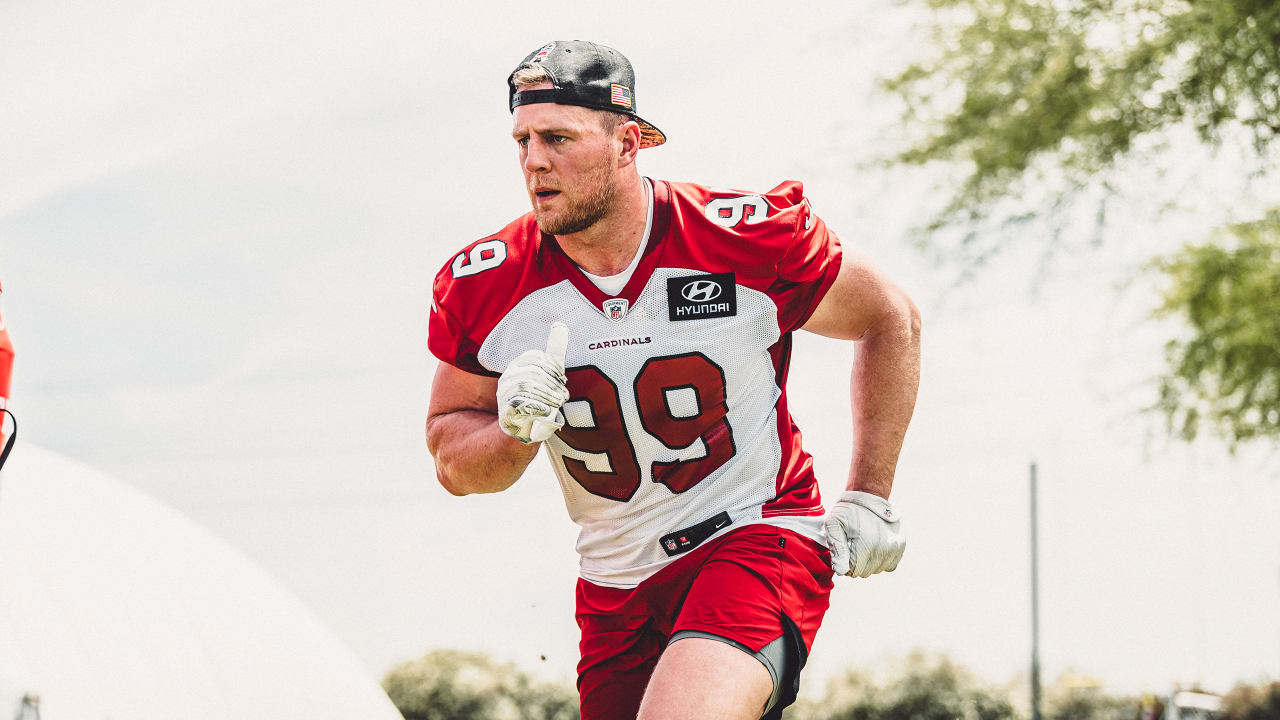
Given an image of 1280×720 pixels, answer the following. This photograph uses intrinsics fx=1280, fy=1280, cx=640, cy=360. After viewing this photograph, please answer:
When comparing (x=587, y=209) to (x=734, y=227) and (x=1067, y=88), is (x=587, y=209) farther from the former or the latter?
(x=1067, y=88)

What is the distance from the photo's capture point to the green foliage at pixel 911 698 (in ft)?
80.3

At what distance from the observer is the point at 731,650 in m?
3.38

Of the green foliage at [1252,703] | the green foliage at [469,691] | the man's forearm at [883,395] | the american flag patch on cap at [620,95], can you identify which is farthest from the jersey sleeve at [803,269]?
the green foliage at [469,691]

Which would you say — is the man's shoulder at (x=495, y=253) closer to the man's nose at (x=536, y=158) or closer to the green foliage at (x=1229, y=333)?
the man's nose at (x=536, y=158)

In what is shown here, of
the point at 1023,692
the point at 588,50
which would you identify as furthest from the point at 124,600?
the point at 1023,692

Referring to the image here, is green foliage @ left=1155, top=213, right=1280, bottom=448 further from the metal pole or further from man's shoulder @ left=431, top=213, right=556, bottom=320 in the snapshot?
man's shoulder @ left=431, top=213, right=556, bottom=320

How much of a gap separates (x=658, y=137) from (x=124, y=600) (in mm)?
13628

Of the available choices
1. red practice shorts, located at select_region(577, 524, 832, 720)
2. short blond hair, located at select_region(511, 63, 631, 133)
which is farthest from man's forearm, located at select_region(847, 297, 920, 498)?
short blond hair, located at select_region(511, 63, 631, 133)

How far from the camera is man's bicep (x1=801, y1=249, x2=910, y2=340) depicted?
4062mm

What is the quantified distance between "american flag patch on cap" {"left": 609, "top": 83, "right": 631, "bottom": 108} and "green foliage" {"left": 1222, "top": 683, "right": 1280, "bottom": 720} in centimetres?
1943

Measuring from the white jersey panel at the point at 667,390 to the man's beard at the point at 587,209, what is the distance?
21 centimetres

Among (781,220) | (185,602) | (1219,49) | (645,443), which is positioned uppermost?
(1219,49)

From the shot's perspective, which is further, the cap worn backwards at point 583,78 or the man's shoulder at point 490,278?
the man's shoulder at point 490,278

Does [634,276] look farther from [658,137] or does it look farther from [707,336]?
[658,137]
